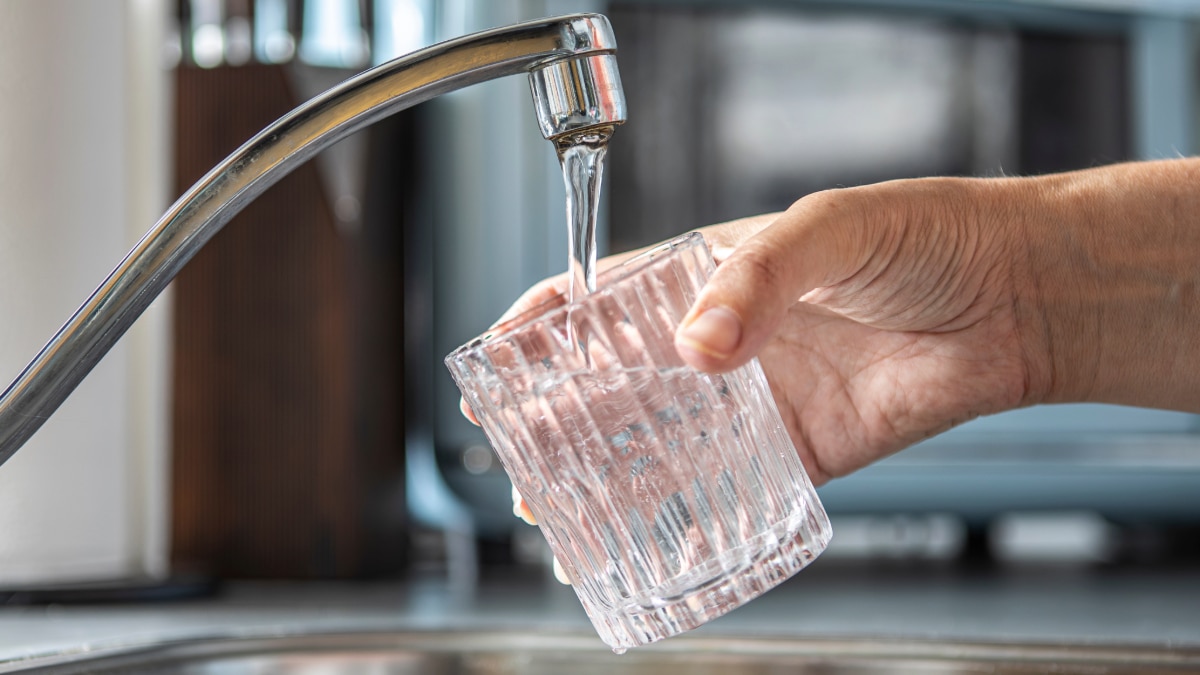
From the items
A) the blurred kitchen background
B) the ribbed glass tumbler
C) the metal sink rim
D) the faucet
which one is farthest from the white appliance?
Result: the ribbed glass tumbler

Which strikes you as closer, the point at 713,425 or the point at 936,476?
the point at 713,425

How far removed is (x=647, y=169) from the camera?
32.3 inches

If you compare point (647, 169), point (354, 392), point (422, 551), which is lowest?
point (422, 551)

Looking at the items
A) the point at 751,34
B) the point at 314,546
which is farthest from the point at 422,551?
the point at 751,34

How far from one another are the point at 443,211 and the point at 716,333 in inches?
20.2

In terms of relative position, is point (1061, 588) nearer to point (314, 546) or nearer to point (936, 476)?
point (936, 476)

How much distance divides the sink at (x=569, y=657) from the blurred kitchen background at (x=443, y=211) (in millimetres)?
163

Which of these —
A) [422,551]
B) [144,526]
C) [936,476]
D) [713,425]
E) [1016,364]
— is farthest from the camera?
[422,551]

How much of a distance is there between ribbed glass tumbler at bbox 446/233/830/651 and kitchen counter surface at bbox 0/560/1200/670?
219 millimetres

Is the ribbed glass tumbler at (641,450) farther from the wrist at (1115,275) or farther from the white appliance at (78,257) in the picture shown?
the white appliance at (78,257)

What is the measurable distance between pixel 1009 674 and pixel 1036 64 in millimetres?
485

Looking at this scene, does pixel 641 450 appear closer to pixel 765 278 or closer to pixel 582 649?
pixel 765 278

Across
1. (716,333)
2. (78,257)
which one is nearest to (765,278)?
(716,333)

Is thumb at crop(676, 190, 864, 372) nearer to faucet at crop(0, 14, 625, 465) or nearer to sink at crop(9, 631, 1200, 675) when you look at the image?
→ faucet at crop(0, 14, 625, 465)
